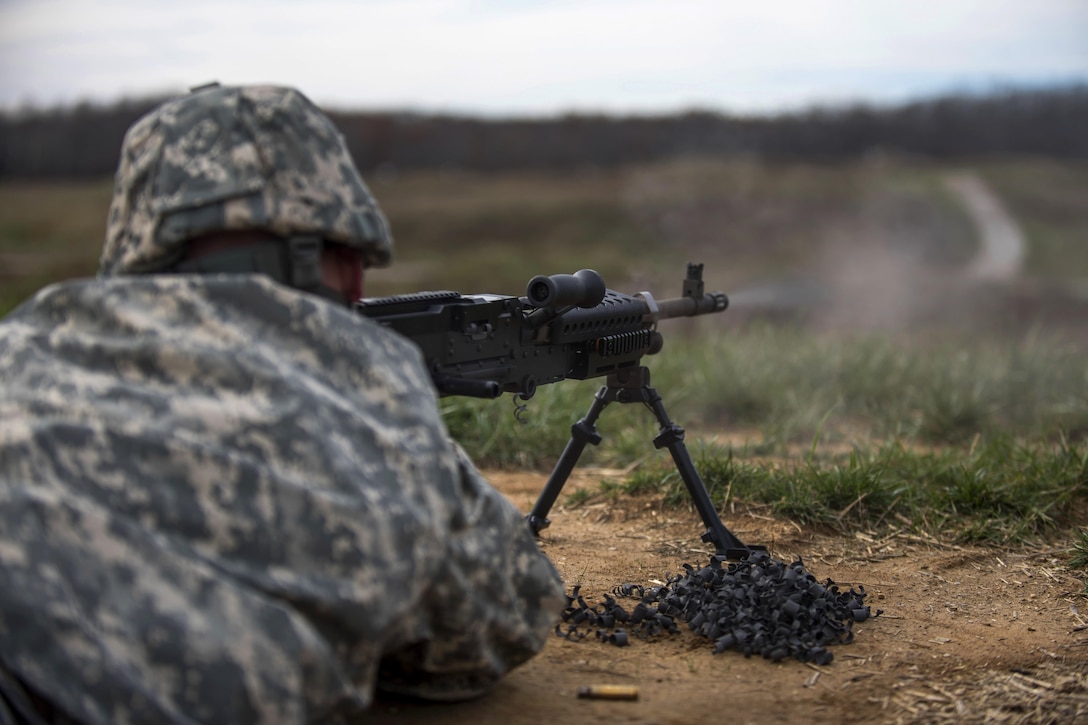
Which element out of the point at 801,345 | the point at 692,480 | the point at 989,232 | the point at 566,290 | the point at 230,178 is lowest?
the point at 989,232

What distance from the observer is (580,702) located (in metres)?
3.07

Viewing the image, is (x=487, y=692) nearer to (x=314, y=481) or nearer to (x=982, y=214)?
(x=314, y=481)

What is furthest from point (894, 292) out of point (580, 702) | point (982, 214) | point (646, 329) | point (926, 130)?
point (580, 702)

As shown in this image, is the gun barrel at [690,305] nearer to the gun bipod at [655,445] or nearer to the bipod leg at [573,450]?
the gun bipod at [655,445]

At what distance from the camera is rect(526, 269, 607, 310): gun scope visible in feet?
12.3

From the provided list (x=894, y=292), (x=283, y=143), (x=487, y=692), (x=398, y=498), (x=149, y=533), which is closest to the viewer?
(x=149, y=533)

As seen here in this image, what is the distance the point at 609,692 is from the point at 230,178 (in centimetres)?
174

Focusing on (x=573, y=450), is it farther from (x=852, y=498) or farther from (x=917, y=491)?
(x=917, y=491)

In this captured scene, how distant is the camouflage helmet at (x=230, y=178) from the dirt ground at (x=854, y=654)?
133cm

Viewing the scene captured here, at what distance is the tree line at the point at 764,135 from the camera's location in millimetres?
24109

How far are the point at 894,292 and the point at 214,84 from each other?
51.4ft

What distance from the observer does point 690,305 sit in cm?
474

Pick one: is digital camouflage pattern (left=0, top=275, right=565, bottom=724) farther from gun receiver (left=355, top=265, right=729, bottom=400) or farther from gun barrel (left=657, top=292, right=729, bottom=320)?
gun barrel (left=657, top=292, right=729, bottom=320)

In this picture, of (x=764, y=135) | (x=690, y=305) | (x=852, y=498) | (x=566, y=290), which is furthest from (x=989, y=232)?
(x=566, y=290)
